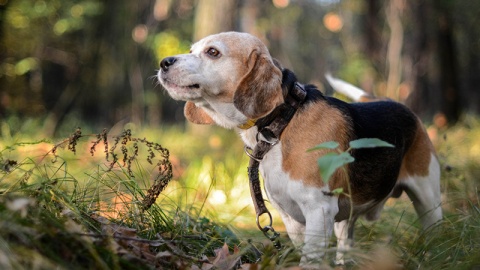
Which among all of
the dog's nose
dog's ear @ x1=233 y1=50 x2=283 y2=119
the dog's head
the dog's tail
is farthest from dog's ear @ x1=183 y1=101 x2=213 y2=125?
the dog's tail

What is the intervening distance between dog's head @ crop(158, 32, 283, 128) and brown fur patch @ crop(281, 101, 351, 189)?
24 cm

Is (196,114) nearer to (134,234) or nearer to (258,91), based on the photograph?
(258,91)

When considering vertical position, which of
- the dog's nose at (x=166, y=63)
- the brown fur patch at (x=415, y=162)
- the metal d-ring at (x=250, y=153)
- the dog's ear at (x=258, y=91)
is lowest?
the brown fur patch at (x=415, y=162)

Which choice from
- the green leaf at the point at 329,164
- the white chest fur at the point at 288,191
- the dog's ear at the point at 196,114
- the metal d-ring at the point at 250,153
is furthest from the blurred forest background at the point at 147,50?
the green leaf at the point at 329,164

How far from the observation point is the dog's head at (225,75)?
3586mm

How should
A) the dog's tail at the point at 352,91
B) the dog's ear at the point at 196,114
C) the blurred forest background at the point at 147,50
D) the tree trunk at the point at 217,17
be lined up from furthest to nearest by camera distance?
1. the blurred forest background at the point at 147,50
2. the tree trunk at the point at 217,17
3. the dog's tail at the point at 352,91
4. the dog's ear at the point at 196,114

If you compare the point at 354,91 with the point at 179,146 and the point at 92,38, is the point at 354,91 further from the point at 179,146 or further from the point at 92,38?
the point at 92,38

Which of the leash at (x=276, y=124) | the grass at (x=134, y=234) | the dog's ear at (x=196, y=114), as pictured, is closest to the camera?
the grass at (x=134, y=234)

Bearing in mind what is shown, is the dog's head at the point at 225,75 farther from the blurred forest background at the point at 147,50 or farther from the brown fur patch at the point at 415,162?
the blurred forest background at the point at 147,50

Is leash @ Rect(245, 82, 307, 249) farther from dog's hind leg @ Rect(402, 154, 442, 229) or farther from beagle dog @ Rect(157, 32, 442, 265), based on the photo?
dog's hind leg @ Rect(402, 154, 442, 229)

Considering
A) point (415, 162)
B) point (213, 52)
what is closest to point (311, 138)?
point (213, 52)

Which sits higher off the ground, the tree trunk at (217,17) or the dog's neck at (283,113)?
the dog's neck at (283,113)

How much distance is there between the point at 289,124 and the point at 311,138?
0.54 feet

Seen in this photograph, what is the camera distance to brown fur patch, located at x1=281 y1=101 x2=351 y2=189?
3514mm
